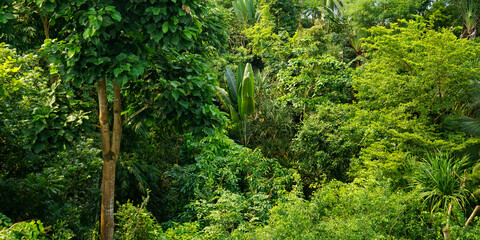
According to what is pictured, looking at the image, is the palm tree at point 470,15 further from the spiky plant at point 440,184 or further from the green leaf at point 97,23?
the green leaf at point 97,23

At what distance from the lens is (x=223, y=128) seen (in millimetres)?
7668

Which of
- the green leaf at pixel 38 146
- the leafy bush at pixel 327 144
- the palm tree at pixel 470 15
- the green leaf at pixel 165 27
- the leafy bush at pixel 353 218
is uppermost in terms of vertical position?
the palm tree at pixel 470 15

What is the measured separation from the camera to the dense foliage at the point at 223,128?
3441 millimetres

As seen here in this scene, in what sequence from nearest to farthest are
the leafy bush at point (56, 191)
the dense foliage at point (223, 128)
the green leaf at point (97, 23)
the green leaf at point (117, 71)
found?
the green leaf at point (97, 23)
the green leaf at point (117, 71)
the dense foliage at point (223, 128)
the leafy bush at point (56, 191)

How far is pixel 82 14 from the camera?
3.19 m

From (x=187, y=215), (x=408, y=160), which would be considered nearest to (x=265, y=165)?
(x=187, y=215)

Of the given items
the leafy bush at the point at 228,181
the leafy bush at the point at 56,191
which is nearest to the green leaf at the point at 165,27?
the leafy bush at the point at 56,191

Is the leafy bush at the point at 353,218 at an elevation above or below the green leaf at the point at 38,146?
below

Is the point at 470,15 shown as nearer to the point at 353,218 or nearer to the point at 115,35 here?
the point at 353,218

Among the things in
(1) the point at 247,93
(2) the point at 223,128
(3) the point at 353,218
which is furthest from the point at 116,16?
(1) the point at 247,93

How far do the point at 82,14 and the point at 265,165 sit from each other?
235 inches

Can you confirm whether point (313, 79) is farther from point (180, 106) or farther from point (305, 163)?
point (180, 106)

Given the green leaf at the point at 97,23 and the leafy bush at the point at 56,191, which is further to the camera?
the leafy bush at the point at 56,191

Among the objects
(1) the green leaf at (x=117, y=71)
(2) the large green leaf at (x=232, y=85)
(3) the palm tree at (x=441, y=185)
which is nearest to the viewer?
(1) the green leaf at (x=117, y=71)
